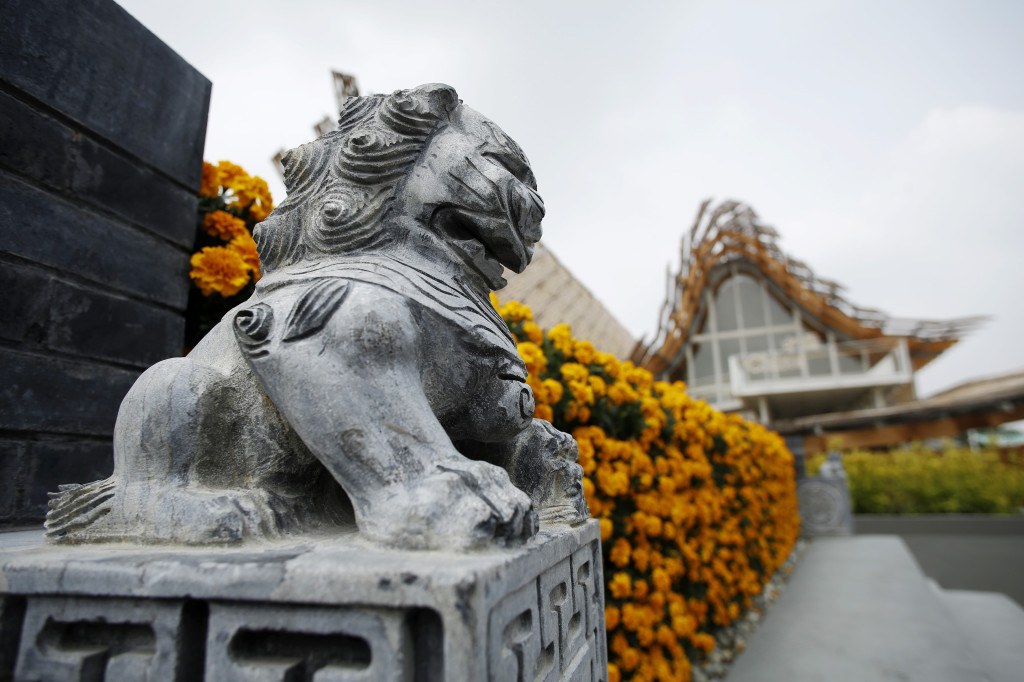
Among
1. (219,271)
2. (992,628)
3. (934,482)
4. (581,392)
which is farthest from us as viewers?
(934,482)

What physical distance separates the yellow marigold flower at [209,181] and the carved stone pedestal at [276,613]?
Answer: 172 centimetres

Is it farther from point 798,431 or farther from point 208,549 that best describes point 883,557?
point 798,431

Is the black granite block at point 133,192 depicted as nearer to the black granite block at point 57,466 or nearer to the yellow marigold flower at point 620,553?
the black granite block at point 57,466

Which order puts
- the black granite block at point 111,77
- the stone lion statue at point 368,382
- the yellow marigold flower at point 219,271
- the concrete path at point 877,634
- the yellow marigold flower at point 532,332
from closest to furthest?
the stone lion statue at point 368,382, the black granite block at point 111,77, the yellow marigold flower at point 219,271, the yellow marigold flower at point 532,332, the concrete path at point 877,634

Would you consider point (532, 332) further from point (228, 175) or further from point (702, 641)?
point (702, 641)

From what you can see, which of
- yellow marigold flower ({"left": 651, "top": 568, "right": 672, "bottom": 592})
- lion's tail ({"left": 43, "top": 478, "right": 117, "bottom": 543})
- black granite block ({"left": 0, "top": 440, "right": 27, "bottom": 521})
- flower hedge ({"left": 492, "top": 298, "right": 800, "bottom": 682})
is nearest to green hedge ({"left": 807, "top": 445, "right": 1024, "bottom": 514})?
flower hedge ({"left": 492, "top": 298, "right": 800, "bottom": 682})

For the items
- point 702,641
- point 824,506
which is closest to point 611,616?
point 702,641

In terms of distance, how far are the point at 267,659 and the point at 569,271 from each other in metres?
6.68

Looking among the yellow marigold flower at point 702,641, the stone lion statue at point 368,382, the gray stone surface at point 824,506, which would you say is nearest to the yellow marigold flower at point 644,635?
the yellow marigold flower at point 702,641

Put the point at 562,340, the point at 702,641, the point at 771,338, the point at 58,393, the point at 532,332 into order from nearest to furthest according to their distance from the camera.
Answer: the point at 58,393
the point at 532,332
the point at 562,340
the point at 702,641
the point at 771,338

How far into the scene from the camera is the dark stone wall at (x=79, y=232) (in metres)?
1.60

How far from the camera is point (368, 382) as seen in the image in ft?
3.11

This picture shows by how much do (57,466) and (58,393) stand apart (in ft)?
0.68

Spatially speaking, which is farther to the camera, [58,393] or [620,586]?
[620,586]
